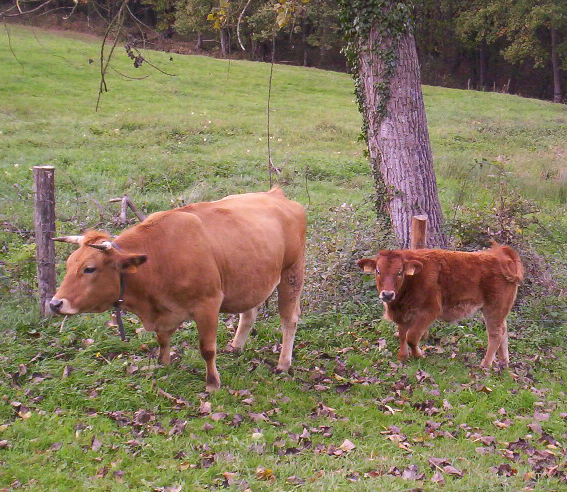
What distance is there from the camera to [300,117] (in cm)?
2873

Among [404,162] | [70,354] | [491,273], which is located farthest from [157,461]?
[404,162]

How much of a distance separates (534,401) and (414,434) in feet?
5.39

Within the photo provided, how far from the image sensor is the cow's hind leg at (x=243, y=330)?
25.6 feet

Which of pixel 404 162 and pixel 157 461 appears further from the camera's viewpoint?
pixel 404 162

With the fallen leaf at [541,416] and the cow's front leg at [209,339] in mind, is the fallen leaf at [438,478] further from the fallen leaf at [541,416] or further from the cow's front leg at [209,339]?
the cow's front leg at [209,339]

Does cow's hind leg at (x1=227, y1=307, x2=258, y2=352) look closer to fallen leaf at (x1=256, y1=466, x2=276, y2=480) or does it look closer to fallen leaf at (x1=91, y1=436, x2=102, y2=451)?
fallen leaf at (x1=91, y1=436, x2=102, y2=451)

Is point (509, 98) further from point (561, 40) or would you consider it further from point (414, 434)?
point (414, 434)

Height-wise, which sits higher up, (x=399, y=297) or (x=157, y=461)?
(x=399, y=297)

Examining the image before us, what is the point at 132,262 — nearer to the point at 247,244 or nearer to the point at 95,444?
the point at 247,244

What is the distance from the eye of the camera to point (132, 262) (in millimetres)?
6152

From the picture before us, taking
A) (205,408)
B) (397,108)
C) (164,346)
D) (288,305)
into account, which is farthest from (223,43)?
(205,408)

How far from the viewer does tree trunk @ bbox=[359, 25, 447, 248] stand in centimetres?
984

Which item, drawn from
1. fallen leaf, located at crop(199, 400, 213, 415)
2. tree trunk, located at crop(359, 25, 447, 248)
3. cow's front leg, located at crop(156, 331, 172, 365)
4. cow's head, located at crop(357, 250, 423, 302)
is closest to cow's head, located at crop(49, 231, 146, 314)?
cow's front leg, located at crop(156, 331, 172, 365)

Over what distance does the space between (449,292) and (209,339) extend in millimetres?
3018
